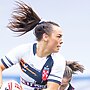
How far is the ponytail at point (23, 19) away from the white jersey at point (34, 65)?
0.17m

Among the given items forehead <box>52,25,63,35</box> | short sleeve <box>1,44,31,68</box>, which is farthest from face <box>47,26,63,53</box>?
short sleeve <box>1,44,31,68</box>

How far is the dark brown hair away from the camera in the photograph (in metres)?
2.86

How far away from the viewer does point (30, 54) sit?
285 cm

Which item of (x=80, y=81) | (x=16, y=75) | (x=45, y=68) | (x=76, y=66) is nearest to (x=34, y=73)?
(x=45, y=68)

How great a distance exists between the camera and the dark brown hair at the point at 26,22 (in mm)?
2855

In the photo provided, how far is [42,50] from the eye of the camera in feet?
9.26

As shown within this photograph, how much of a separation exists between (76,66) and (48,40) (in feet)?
2.54

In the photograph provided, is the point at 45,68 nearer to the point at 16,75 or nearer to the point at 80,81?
the point at 16,75

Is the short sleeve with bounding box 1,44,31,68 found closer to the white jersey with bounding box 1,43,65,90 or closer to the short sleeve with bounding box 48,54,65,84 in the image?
the white jersey with bounding box 1,43,65,90

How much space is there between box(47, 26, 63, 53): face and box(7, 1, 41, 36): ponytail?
21cm

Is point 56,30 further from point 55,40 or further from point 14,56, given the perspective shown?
point 14,56

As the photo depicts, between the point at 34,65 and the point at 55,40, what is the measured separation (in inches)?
8.9

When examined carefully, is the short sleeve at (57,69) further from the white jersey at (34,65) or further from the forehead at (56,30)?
the forehead at (56,30)

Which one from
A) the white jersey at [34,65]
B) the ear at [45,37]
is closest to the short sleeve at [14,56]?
the white jersey at [34,65]
